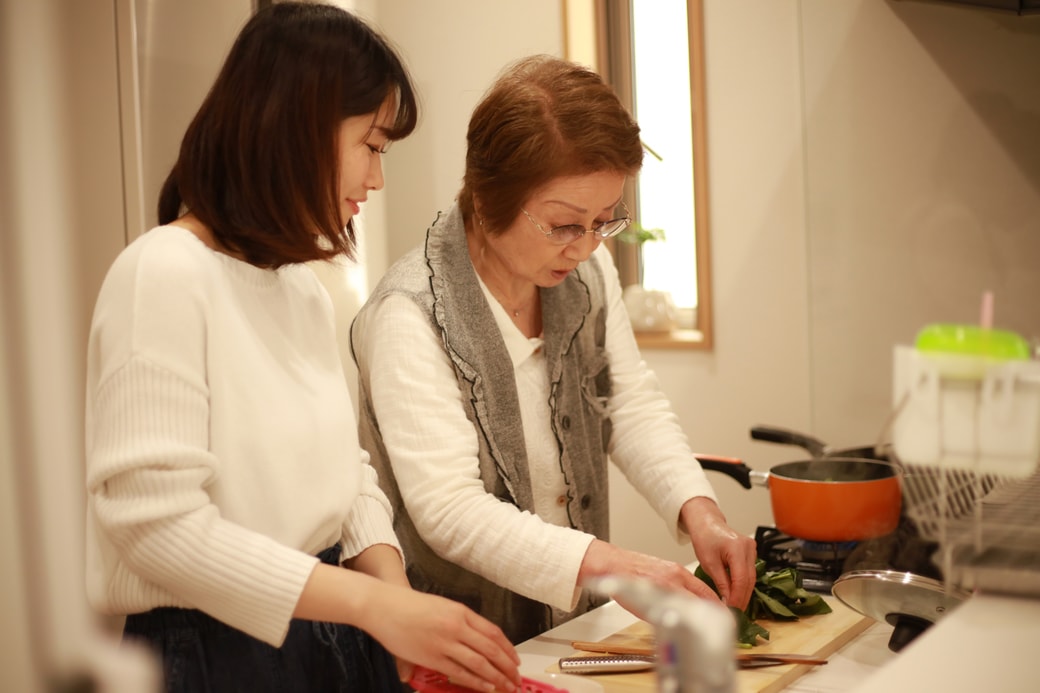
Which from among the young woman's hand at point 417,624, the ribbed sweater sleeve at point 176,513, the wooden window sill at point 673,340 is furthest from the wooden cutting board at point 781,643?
the wooden window sill at point 673,340

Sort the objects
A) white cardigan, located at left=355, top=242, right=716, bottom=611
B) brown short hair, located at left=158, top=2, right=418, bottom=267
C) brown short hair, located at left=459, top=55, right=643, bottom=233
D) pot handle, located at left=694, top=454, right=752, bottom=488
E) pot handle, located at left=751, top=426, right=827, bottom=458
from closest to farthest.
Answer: brown short hair, located at left=158, top=2, right=418, bottom=267 < white cardigan, located at left=355, top=242, right=716, bottom=611 < brown short hair, located at left=459, top=55, right=643, bottom=233 < pot handle, located at left=751, top=426, right=827, bottom=458 < pot handle, located at left=694, top=454, right=752, bottom=488

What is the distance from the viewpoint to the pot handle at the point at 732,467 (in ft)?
5.16

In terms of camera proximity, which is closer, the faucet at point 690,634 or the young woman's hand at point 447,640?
the faucet at point 690,634

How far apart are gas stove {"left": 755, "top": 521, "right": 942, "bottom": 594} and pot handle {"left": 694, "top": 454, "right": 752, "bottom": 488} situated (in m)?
0.09

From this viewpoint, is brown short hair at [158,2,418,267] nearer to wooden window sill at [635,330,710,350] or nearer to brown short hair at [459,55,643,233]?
brown short hair at [459,55,643,233]

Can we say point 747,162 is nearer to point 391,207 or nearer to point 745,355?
point 745,355

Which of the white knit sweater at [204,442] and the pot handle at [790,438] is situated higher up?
the white knit sweater at [204,442]

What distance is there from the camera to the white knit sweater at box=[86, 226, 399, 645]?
78 cm

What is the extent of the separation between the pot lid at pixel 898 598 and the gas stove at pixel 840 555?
0.02 metres

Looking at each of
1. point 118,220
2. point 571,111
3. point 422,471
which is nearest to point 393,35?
point 118,220

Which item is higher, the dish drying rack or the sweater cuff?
the dish drying rack

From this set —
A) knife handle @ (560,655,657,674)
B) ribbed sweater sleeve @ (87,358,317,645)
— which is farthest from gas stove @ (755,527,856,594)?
ribbed sweater sleeve @ (87,358,317,645)

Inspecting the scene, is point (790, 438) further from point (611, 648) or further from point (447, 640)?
point (447, 640)

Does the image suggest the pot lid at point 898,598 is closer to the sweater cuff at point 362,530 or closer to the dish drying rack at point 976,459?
the dish drying rack at point 976,459
